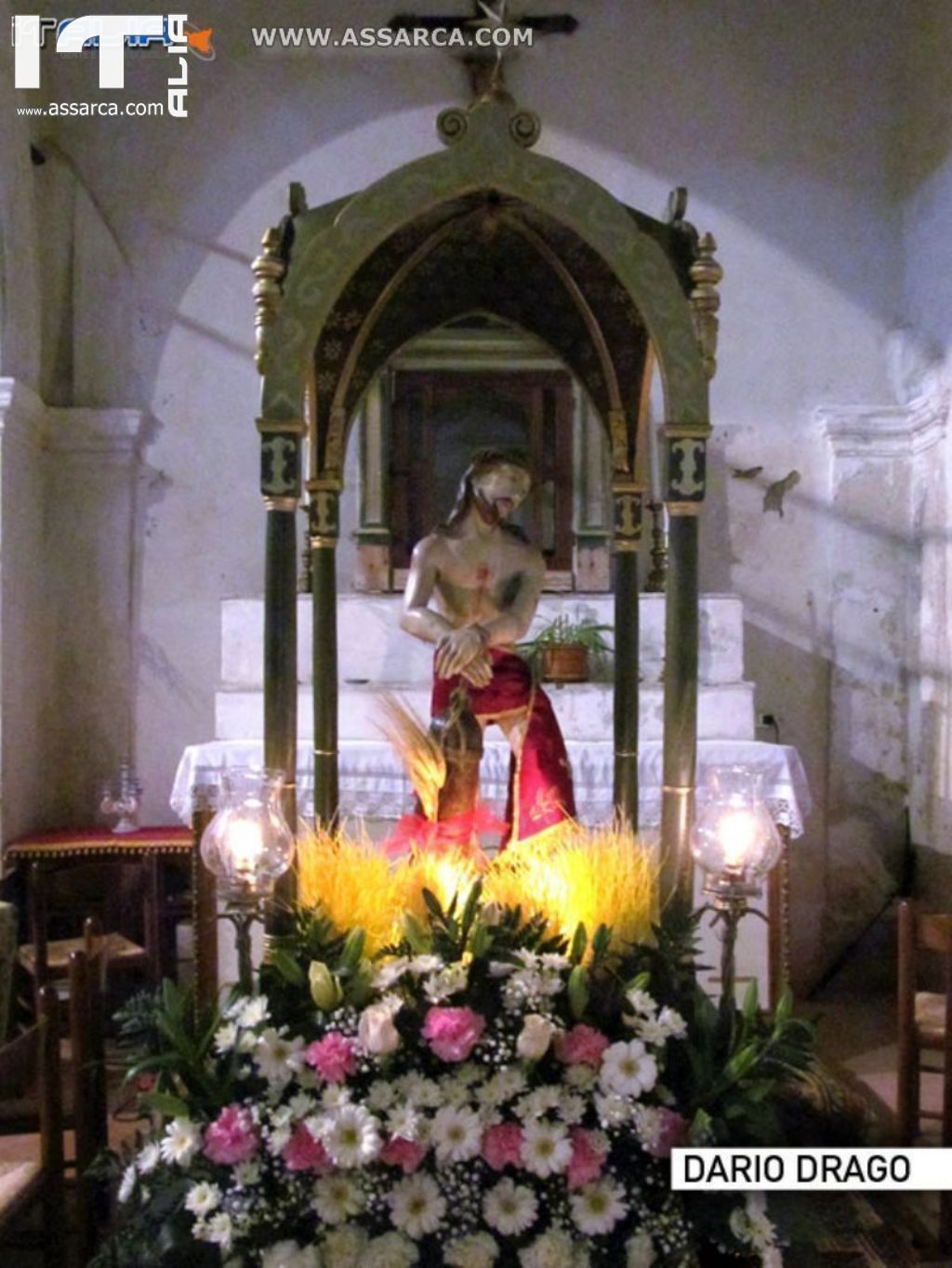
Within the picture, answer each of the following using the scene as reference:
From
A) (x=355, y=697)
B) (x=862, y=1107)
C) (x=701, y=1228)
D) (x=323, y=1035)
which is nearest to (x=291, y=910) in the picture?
(x=323, y=1035)

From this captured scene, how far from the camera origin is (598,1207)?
6.68 feet

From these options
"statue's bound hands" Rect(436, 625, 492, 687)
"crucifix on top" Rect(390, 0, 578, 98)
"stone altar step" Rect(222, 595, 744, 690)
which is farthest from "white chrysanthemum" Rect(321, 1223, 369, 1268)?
"crucifix on top" Rect(390, 0, 578, 98)

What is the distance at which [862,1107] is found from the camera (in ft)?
11.8

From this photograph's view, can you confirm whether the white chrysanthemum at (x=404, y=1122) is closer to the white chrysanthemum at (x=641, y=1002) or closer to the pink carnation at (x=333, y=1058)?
the pink carnation at (x=333, y=1058)

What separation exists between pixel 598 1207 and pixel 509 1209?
0.15m

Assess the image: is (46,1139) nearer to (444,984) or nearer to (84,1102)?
(84,1102)

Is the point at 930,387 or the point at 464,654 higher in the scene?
the point at 930,387

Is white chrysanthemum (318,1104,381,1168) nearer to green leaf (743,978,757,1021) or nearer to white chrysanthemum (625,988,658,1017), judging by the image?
white chrysanthemum (625,988,658,1017)

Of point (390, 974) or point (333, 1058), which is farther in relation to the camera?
point (390, 974)

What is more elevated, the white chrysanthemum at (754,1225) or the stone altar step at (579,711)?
the stone altar step at (579,711)

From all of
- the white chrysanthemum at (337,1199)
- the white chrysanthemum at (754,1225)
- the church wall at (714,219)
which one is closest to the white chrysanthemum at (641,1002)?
the white chrysanthemum at (754,1225)

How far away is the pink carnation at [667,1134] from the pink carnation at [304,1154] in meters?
0.54

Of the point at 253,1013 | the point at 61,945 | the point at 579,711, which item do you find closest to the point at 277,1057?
the point at 253,1013

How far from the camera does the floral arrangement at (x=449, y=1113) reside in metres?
2.02
